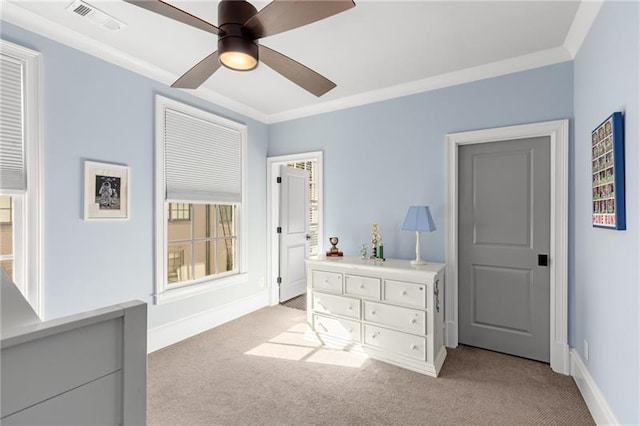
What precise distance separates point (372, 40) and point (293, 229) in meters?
2.83

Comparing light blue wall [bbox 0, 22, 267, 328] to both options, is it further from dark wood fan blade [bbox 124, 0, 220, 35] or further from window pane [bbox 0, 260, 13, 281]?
dark wood fan blade [bbox 124, 0, 220, 35]

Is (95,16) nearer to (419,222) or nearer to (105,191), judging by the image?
(105,191)

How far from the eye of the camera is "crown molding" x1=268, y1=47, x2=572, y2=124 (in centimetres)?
264

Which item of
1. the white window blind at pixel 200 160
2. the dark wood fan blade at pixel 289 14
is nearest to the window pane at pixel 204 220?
the white window blind at pixel 200 160

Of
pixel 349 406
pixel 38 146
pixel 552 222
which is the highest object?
pixel 38 146

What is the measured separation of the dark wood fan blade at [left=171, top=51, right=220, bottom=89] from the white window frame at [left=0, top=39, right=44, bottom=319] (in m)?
0.99

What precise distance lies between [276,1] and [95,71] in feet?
6.73

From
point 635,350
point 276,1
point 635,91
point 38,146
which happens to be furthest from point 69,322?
point 635,91

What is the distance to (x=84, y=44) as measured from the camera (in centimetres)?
246

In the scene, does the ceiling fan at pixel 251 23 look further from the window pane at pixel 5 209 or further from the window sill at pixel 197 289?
the window sill at pixel 197 289

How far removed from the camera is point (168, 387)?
2.38 metres

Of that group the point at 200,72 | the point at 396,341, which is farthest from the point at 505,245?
the point at 200,72

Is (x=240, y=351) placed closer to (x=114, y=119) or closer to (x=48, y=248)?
(x=48, y=248)

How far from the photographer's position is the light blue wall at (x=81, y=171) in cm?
231
